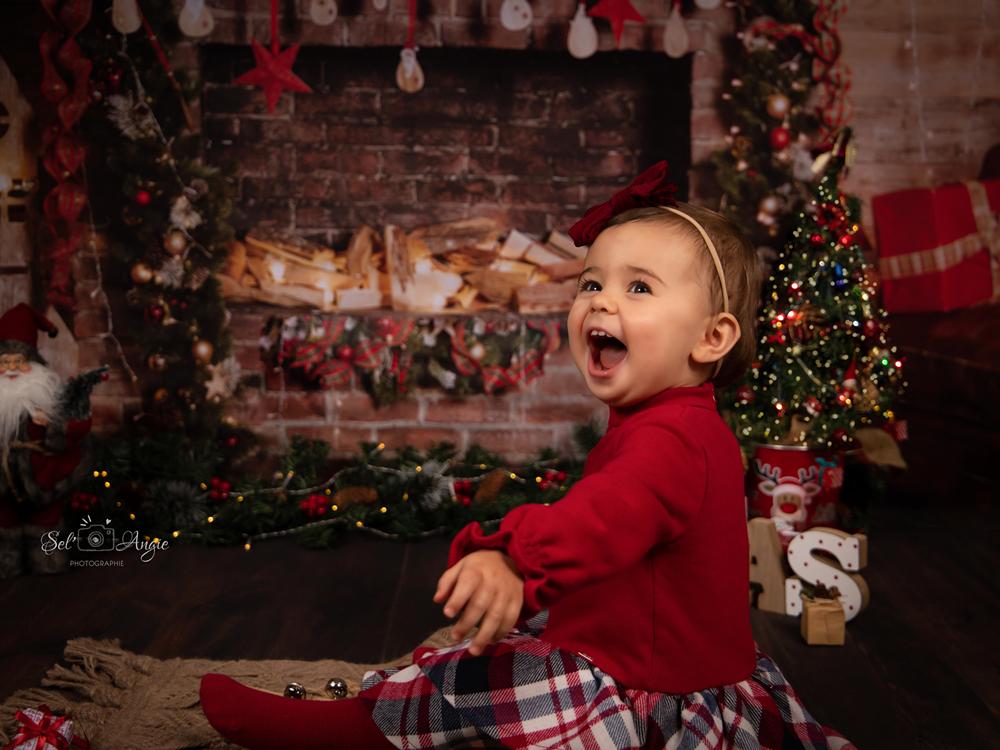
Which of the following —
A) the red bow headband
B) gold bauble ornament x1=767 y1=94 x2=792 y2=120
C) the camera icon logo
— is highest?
gold bauble ornament x1=767 y1=94 x2=792 y2=120

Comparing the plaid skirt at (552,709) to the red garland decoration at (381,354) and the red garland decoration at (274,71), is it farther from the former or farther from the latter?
the red garland decoration at (274,71)

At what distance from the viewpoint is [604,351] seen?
1.28 meters

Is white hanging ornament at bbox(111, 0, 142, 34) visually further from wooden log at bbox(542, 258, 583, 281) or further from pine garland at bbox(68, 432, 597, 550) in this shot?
wooden log at bbox(542, 258, 583, 281)

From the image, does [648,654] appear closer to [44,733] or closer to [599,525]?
[599,525]

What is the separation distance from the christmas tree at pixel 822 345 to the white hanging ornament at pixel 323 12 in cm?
161

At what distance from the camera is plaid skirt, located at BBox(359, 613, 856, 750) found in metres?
1.19

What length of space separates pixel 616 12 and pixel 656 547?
231cm

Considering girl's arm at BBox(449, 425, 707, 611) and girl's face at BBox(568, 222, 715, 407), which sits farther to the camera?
girl's face at BBox(568, 222, 715, 407)

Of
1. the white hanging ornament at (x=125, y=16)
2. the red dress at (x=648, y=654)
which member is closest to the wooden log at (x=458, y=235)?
the white hanging ornament at (x=125, y=16)

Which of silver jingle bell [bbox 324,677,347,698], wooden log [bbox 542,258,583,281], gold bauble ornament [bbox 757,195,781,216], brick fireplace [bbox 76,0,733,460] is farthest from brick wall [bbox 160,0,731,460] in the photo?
silver jingle bell [bbox 324,677,347,698]

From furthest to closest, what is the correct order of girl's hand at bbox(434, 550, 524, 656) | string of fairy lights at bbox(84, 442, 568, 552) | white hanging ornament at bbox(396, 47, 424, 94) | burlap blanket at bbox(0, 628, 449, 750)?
white hanging ornament at bbox(396, 47, 424, 94) < string of fairy lights at bbox(84, 442, 568, 552) < burlap blanket at bbox(0, 628, 449, 750) < girl's hand at bbox(434, 550, 524, 656)

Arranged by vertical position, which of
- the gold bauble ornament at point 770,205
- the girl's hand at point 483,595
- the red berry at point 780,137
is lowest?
the girl's hand at point 483,595

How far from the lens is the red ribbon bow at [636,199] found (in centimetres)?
133

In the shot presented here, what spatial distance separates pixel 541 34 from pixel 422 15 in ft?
1.28
